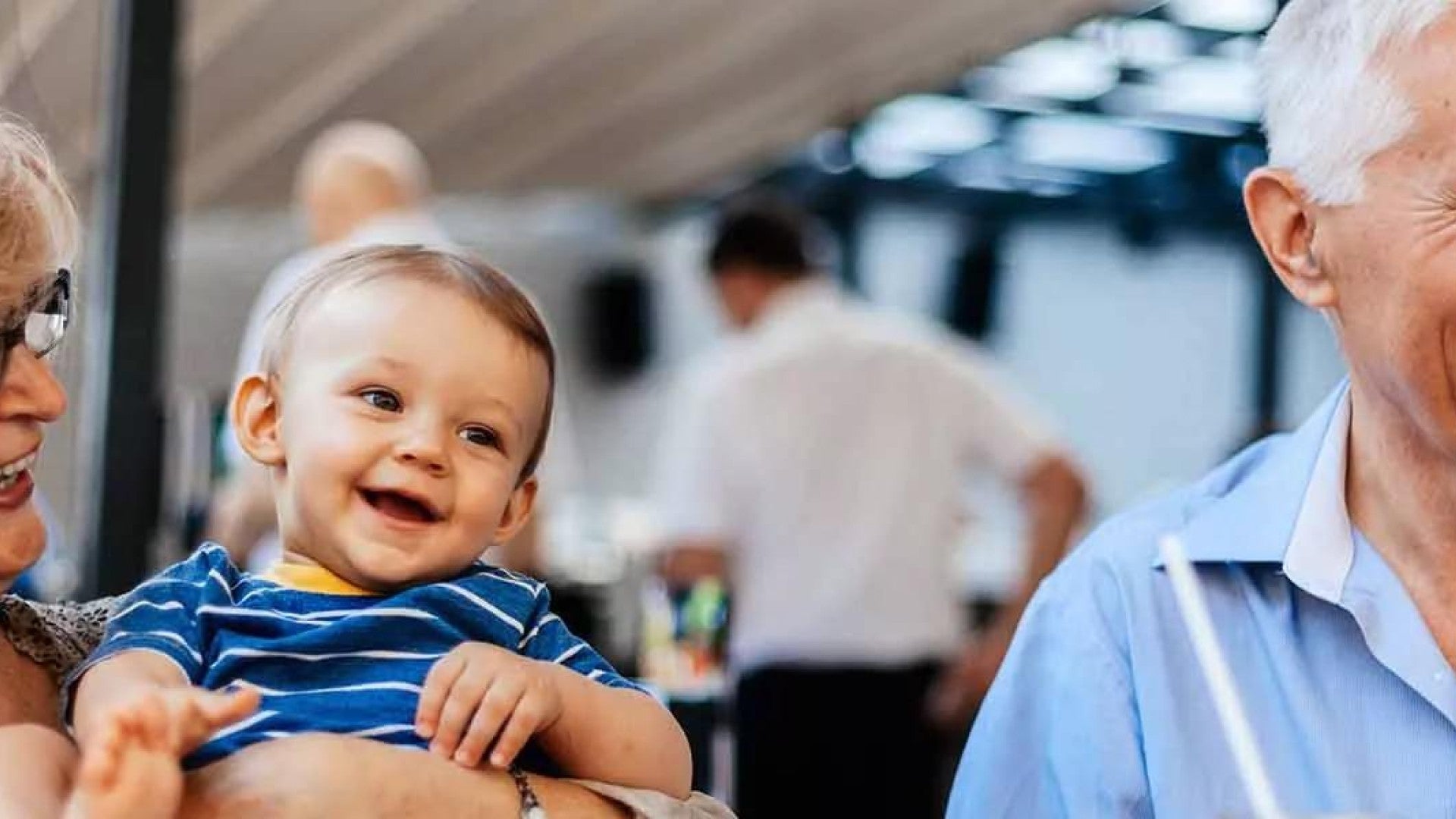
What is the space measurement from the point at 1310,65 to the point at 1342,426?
0.23 metres

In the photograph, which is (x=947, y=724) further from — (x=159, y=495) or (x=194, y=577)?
(x=194, y=577)

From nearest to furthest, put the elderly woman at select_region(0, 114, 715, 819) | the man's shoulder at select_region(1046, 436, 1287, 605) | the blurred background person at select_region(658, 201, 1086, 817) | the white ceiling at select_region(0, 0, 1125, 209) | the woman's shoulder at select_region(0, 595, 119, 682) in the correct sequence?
the elderly woman at select_region(0, 114, 715, 819) < the woman's shoulder at select_region(0, 595, 119, 682) < the man's shoulder at select_region(1046, 436, 1287, 605) < the blurred background person at select_region(658, 201, 1086, 817) < the white ceiling at select_region(0, 0, 1125, 209)

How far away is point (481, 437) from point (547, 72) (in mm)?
7754

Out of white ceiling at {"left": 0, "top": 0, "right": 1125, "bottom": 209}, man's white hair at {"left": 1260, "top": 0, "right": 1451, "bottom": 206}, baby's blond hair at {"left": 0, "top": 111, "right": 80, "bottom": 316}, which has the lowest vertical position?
baby's blond hair at {"left": 0, "top": 111, "right": 80, "bottom": 316}

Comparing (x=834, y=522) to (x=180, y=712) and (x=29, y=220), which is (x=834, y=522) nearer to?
(x=29, y=220)

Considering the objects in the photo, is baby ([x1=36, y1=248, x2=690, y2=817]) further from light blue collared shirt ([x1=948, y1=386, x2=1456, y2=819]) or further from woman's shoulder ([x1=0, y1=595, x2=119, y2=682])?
light blue collared shirt ([x1=948, y1=386, x2=1456, y2=819])

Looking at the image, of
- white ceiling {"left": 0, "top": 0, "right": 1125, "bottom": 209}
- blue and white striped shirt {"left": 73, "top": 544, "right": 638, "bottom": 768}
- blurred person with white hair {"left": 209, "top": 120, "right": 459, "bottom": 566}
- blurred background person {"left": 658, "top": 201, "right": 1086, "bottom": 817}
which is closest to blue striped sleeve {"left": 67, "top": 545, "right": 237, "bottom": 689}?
blue and white striped shirt {"left": 73, "top": 544, "right": 638, "bottom": 768}

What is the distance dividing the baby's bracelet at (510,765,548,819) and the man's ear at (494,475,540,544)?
0.17 metres

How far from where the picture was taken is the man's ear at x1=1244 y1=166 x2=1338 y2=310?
1.46 meters

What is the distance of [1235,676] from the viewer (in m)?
1.44

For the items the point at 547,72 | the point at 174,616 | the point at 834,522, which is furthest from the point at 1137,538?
the point at 547,72

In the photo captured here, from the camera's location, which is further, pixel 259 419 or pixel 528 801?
pixel 259 419

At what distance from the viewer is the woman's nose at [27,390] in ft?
4.23

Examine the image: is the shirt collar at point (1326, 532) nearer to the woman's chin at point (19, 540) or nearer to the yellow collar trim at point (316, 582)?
the yellow collar trim at point (316, 582)
